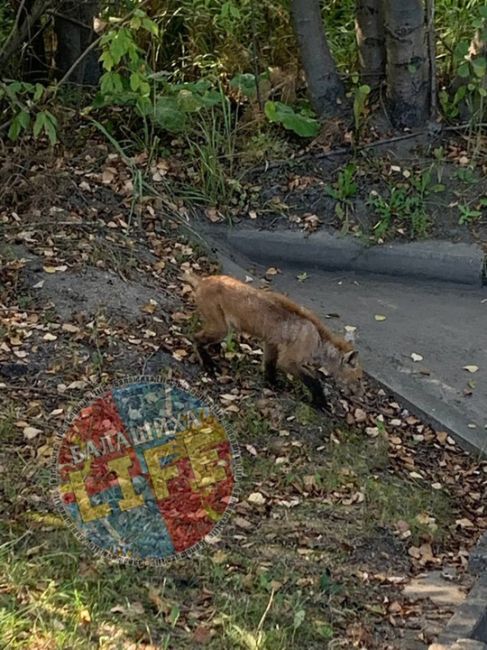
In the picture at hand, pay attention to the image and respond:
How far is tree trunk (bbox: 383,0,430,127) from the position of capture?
9.28 meters

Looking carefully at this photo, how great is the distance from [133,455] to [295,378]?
1.51m

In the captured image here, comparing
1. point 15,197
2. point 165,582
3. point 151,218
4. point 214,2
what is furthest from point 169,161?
point 165,582

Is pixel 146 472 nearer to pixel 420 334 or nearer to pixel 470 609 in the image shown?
pixel 470 609

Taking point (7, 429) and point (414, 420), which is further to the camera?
point (414, 420)

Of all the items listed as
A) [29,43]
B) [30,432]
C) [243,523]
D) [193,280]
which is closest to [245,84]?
[29,43]

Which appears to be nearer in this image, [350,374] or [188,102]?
[350,374]

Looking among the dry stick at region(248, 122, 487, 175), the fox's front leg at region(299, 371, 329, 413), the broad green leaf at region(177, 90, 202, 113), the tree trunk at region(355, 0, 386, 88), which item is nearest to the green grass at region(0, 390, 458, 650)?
→ the fox's front leg at region(299, 371, 329, 413)

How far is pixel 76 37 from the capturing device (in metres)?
9.93

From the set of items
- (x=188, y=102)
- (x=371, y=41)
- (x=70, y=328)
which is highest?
(x=371, y=41)

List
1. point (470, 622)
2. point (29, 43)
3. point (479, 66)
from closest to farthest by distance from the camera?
point (470, 622)
point (479, 66)
point (29, 43)

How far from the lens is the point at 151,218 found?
8625mm

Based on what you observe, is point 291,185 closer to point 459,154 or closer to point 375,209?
point 375,209

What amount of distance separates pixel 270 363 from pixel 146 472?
4.75ft

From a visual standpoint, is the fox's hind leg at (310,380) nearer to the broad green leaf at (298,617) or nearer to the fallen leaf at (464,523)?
the fallen leaf at (464,523)
